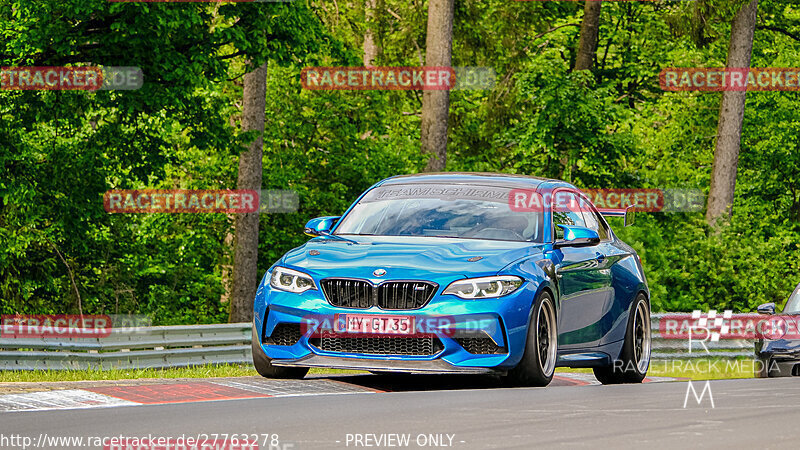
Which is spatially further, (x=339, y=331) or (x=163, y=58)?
(x=163, y=58)

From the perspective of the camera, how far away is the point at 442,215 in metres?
11.6

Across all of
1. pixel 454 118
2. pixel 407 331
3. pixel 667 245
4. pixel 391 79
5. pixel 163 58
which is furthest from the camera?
pixel 454 118

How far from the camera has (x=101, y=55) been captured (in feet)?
76.5

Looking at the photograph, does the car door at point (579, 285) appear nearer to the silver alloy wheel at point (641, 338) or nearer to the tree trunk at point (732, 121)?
the silver alloy wheel at point (641, 338)

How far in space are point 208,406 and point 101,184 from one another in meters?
17.3

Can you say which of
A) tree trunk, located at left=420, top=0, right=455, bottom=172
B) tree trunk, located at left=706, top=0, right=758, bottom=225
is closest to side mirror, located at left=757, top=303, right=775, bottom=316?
tree trunk, located at left=420, top=0, right=455, bottom=172

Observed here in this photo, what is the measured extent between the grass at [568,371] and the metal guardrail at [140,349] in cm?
17

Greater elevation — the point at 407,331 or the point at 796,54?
the point at 796,54

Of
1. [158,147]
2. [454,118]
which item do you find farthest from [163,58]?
[454,118]

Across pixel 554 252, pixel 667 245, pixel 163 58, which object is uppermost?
pixel 163 58

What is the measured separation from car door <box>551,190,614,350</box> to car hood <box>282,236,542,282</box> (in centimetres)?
46

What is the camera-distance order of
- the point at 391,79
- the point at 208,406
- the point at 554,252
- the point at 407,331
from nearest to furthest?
the point at 208,406 → the point at 407,331 → the point at 554,252 → the point at 391,79

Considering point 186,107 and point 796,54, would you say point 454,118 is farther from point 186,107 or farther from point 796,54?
point 186,107

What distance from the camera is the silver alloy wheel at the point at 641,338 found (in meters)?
12.9
